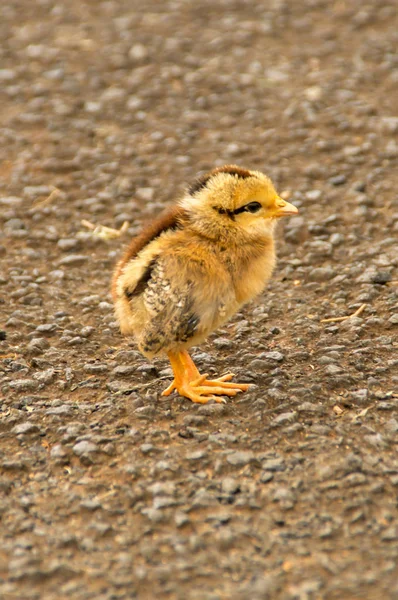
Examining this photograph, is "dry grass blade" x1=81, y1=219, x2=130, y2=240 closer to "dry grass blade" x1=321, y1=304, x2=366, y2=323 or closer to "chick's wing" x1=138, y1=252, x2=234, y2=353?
"dry grass blade" x1=321, y1=304, x2=366, y2=323

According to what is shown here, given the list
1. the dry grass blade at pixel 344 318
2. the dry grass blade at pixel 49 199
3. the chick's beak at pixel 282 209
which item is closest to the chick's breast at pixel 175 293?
the chick's beak at pixel 282 209

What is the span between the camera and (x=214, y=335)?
5512 millimetres

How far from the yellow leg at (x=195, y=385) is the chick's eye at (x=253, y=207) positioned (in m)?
0.90

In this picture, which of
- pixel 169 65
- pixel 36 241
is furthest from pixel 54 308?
pixel 169 65

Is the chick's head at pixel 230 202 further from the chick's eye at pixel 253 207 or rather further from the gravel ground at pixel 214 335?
the gravel ground at pixel 214 335

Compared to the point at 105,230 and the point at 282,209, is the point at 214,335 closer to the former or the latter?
the point at 282,209

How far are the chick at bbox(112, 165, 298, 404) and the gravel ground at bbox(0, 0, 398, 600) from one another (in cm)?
36

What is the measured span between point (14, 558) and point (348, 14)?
8035 millimetres

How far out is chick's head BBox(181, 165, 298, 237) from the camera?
4.63 metres

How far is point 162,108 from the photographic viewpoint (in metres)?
8.46

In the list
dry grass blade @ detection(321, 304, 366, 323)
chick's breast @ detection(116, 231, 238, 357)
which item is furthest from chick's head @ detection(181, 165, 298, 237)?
dry grass blade @ detection(321, 304, 366, 323)

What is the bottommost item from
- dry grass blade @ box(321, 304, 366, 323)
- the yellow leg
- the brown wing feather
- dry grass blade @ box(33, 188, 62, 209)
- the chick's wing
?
dry grass blade @ box(321, 304, 366, 323)

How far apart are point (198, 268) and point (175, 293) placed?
200mm

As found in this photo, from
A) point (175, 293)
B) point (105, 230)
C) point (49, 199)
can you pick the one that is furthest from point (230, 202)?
point (49, 199)
